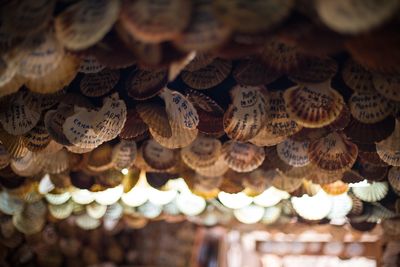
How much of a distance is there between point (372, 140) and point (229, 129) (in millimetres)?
552

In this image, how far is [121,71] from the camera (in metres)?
1.77

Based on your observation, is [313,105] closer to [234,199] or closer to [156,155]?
[156,155]

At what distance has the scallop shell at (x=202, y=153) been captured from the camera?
Result: 2.14 m

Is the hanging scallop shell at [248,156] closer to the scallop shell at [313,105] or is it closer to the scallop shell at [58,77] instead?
the scallop shell at [313,105]

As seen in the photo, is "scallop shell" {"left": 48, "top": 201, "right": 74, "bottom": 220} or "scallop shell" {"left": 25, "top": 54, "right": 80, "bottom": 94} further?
"scallop shell" {"left": 48, "top": 201, "right": 74, "bottom": 220}

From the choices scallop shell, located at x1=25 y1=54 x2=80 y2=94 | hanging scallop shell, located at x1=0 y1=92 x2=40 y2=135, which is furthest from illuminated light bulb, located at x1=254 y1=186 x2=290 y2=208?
scallop shell, located at x1=25 y1=54 x2=80 y2=94

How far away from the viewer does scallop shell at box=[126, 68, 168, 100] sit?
1562 millimetres

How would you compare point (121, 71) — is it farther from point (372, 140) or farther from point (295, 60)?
point (372, 140)

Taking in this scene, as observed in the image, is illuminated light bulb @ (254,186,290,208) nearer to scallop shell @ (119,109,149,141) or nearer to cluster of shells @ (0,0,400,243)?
cluster of shells @ (0,0,400,243)

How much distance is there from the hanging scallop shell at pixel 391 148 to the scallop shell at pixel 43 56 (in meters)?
1.28

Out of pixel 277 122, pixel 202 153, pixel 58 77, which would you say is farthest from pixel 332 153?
pixel 58 77

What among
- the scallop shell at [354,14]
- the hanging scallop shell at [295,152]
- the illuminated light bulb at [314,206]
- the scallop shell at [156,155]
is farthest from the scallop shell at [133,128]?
the illuminated light bulb at [314,206]

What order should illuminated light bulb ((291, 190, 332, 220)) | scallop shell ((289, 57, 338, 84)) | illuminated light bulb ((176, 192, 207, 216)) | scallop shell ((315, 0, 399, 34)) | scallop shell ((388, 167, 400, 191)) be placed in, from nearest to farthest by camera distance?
scallop shell ((315, 0, 399, 34)) → scallop shell ((289, 57, 338, 84)) → scallop shell ((388, 167, 400, 191)) → illuminated light bulb ((291, 190, 332, 220)) → illuminated light bulb ((176, 192, 207, 216))

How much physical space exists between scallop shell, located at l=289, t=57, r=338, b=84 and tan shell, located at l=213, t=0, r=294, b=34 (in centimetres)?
44
